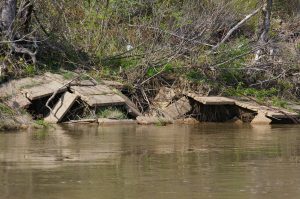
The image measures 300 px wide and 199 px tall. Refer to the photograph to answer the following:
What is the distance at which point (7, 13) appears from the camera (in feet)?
58.5

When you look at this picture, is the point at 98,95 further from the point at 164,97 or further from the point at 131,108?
the point at 164,97

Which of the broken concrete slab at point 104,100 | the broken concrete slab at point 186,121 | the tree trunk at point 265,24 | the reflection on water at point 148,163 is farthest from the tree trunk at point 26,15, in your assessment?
the tree trunk at point 265,24

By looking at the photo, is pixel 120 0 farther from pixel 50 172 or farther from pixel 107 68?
pixel 50 172

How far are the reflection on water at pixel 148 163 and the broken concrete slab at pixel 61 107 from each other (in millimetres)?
1060

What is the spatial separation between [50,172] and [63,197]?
1.73 metres

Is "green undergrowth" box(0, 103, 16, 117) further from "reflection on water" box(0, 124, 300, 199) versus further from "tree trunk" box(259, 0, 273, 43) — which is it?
"tree trunk" box(259, 0, 273, 43)

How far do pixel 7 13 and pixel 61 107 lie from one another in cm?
290

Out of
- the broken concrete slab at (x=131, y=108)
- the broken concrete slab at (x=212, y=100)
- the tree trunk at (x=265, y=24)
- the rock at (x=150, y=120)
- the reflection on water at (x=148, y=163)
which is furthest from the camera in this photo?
the tree trunk at (x=265, y=24)

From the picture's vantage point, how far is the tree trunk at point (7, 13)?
58.0 feet

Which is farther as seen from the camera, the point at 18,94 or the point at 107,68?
the point at 107,68

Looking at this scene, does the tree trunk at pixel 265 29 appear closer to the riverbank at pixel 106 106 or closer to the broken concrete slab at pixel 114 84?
the riverbank at pixel 106 106

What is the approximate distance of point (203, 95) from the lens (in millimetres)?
18406

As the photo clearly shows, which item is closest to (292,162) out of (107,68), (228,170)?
(228,170)

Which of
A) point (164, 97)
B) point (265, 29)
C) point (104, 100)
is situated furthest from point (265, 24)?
point (104, 100)
